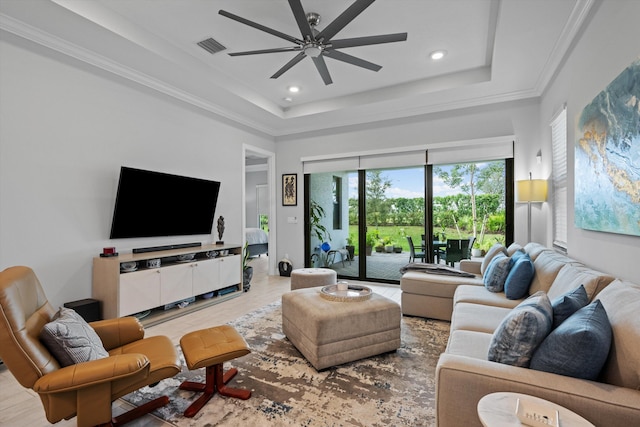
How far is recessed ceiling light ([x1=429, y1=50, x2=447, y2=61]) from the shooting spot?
11.6ft

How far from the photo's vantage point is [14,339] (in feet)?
4.50

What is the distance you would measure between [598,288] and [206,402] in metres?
2.45

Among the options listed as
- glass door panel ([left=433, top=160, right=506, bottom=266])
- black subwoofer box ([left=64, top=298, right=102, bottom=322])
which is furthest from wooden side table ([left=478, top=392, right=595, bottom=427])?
glass door panel ([left=433, top=160, right=506, bottom=266])

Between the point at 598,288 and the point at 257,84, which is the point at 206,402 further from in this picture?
the point at 257,84

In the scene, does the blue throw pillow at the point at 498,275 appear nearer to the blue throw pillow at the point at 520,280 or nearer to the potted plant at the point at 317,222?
the blue throw pillow at the point at 520,280

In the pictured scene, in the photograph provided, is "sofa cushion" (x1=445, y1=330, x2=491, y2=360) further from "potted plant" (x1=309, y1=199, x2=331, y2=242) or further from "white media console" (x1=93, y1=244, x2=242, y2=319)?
"potted plant" (x1=309, y1=199, x2=331, y2=242)

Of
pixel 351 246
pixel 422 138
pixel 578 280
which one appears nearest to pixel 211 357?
pixel 578 280

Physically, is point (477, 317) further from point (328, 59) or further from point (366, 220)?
point (366, 220)

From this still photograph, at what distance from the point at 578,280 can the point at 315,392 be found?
1.83 metres

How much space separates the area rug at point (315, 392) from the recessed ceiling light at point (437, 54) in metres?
3.17

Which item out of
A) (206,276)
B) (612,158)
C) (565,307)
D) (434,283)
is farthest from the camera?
(206,276)

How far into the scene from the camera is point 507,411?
107 centimetres

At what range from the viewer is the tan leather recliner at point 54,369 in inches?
53.9

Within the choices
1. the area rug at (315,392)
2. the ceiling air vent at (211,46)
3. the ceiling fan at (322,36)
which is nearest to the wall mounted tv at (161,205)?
the ceiling air vent at (211,46)
